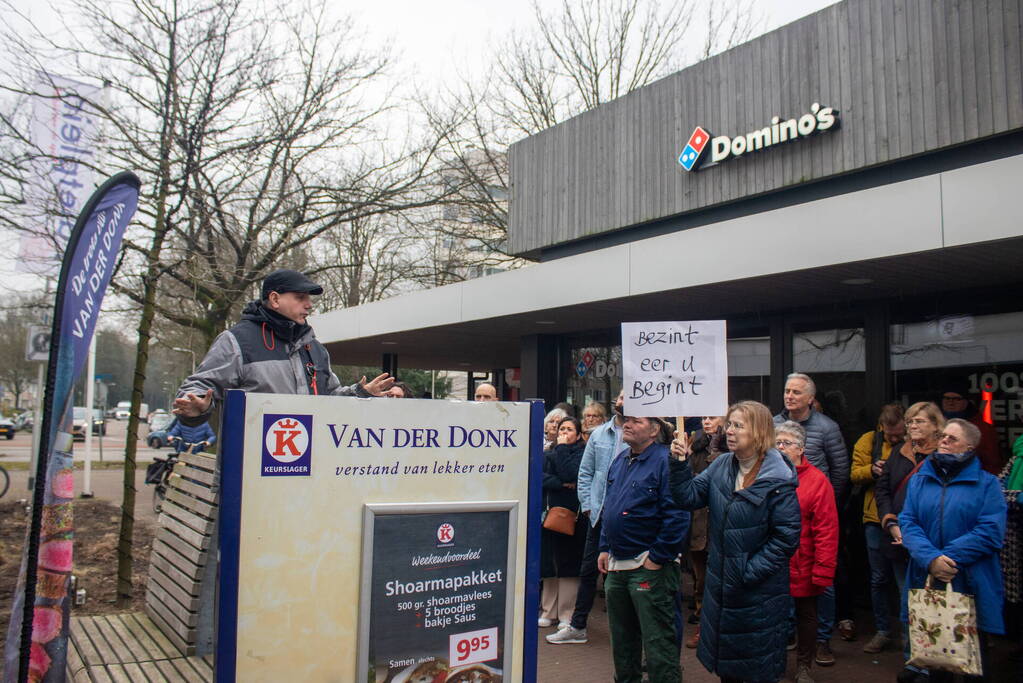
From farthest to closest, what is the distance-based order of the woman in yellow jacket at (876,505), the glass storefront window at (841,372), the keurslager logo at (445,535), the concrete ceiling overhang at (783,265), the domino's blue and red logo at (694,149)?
the domino's blue and red logo at (694,149)
the glass storefront window at (841,372)
the woman in yellow jacket at (876,505)
the concrete ceiling overhang at (783,265)
the keurslager logo at (445,535)

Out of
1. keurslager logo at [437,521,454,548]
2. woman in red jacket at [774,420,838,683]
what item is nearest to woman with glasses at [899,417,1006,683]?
woman in red jacket at [774,420,838,683]

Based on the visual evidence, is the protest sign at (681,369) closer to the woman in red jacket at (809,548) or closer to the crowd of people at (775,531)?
the crowd of people at (775,531)

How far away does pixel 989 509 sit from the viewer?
4672 millimetres

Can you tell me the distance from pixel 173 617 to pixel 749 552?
2923 mm

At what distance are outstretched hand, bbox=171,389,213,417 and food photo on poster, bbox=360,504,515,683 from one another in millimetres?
858

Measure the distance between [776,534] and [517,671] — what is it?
78.3 inches

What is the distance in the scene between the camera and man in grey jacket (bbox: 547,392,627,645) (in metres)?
6.28

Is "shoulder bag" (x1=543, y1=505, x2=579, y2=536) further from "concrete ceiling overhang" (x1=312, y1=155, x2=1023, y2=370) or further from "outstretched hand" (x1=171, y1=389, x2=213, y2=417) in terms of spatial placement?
"outstretched hand" (x1=171, y1=389, x2=213, y2=417)

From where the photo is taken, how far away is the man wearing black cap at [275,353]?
130 inches

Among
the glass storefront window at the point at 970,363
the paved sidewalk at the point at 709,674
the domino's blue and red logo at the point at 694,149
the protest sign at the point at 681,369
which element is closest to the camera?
the protest sign at the point at 681,369

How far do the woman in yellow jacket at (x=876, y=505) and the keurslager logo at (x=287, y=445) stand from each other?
510 cm

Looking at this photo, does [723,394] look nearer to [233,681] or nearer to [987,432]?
[233,681]

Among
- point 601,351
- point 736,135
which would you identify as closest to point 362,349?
point 601,351

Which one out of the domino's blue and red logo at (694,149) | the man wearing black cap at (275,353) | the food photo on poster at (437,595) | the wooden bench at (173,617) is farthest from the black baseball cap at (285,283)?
the domino's blue and red logo at (694,149)
